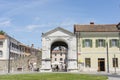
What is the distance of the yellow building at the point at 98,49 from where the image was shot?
181 feet

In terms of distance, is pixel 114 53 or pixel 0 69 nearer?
pixel 114 53

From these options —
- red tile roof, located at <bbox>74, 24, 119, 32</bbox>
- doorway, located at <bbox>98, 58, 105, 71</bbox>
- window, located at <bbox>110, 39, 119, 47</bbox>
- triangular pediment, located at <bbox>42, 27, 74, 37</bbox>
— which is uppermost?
red tile roof, located at <bbox>74, 24, 119, 32</bbox>

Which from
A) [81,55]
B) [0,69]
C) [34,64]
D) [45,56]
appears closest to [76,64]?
[81,55]

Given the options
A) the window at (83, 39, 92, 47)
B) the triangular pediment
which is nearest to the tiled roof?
the triangular pediment

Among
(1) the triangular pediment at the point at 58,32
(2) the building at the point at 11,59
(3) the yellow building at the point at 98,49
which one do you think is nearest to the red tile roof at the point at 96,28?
(3) the yellow building at the point at 98,49

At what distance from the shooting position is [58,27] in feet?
185

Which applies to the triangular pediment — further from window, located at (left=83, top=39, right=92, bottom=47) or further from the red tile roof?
window, located at (left=83, top=39, right=92, bottom=47)

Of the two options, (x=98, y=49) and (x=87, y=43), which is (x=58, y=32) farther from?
(x=98, y=49)

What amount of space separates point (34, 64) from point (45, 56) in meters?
19.6

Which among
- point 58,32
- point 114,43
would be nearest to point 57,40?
point 58,32

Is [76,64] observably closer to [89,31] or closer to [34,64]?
[89,31]

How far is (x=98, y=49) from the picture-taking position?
55.8 metres

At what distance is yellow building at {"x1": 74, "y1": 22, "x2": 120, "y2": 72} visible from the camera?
55.1 meters

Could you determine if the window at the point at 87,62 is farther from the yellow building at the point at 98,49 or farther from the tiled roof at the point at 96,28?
the tiled roof at the point at 96,28
